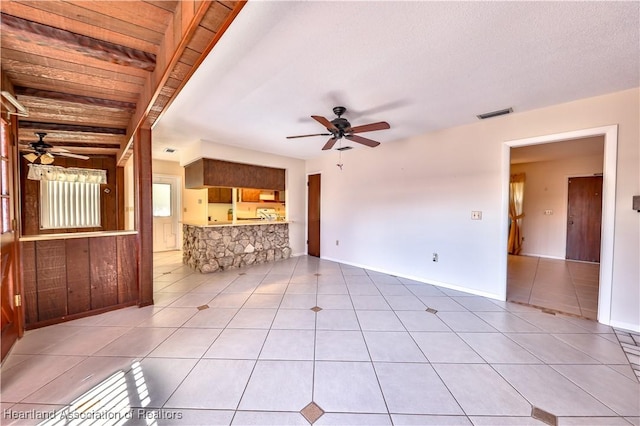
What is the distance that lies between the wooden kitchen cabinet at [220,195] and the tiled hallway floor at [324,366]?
2913mm

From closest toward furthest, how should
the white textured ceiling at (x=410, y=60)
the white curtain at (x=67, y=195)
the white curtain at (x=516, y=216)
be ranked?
the white textured ceiling at (x=410, y=60)
the white curtain at (x=67, y=195)
the white curtain at (x=516, y=216)

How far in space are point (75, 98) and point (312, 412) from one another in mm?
3643

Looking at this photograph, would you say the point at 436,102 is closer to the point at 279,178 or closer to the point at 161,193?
the point at 279,178

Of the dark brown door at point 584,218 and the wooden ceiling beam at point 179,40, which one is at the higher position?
the wooden ceiling beam at point 179,40

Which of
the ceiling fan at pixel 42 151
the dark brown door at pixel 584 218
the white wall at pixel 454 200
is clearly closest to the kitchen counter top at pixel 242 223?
the white wall at pixel 454 200

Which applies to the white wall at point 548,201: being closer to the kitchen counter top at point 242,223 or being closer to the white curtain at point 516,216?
the white curtain at point 516,216

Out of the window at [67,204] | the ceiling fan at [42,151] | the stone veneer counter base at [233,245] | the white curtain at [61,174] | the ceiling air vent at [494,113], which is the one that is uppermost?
the ceiling air vent at [494,113]

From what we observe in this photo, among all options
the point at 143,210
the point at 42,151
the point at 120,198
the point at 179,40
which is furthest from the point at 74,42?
the point at 120,198

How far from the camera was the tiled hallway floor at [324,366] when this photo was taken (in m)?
1.44

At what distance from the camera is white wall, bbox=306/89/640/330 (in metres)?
2.47

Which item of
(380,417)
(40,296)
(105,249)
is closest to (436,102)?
(380,417)

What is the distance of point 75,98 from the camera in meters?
2.46

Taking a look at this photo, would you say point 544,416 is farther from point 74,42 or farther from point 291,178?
point 291,178

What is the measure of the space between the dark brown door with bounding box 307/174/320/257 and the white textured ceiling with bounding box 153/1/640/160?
8.75ft
